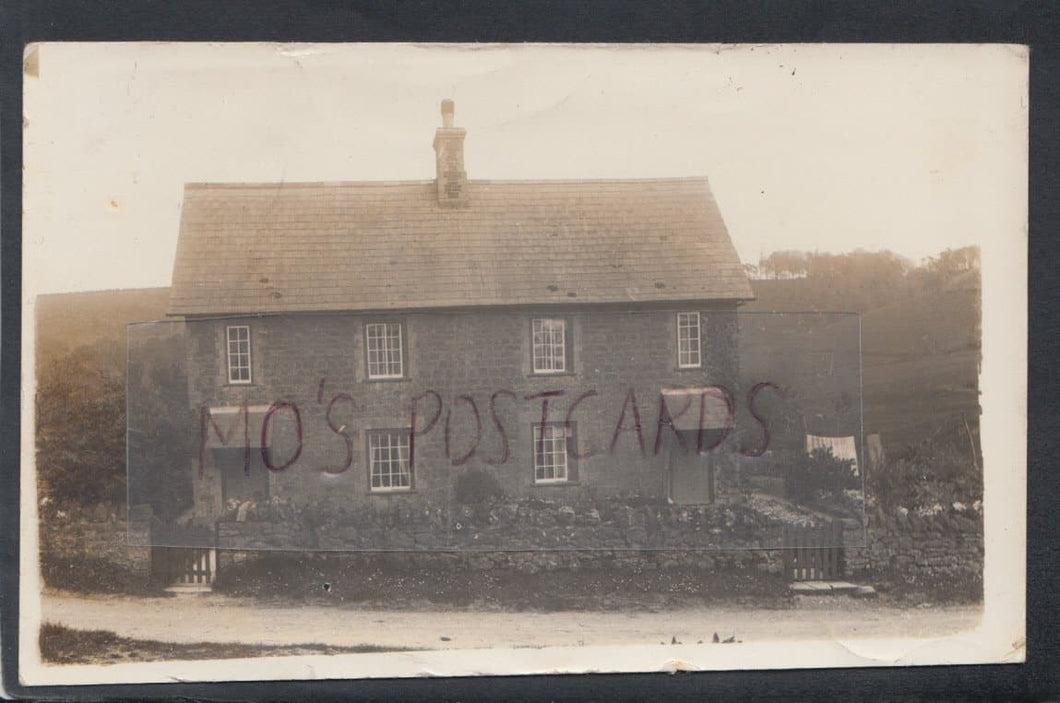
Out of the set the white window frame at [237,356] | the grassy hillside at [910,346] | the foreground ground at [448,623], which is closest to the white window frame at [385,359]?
the white window frame at [237,356]

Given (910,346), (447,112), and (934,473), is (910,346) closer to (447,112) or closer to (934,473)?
(934,473)

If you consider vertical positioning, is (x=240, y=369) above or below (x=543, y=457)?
above

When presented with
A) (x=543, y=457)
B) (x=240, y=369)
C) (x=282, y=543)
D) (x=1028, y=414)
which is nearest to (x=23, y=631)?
(x=282, y=543)

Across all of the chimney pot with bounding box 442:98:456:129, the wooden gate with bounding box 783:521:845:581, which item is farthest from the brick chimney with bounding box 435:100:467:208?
the wooden gate with bounding box 783:521:845:581

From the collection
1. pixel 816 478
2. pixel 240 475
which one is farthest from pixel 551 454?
pixel 240 475

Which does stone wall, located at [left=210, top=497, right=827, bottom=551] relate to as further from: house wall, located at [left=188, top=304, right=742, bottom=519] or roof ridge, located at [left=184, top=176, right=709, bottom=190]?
roof ridge, located at [left=184, top=176, right=709, bottom=190]

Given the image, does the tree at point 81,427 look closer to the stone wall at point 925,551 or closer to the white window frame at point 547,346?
the white window frame at point 547,346

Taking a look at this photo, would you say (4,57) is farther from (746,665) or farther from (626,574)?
(746,665)
